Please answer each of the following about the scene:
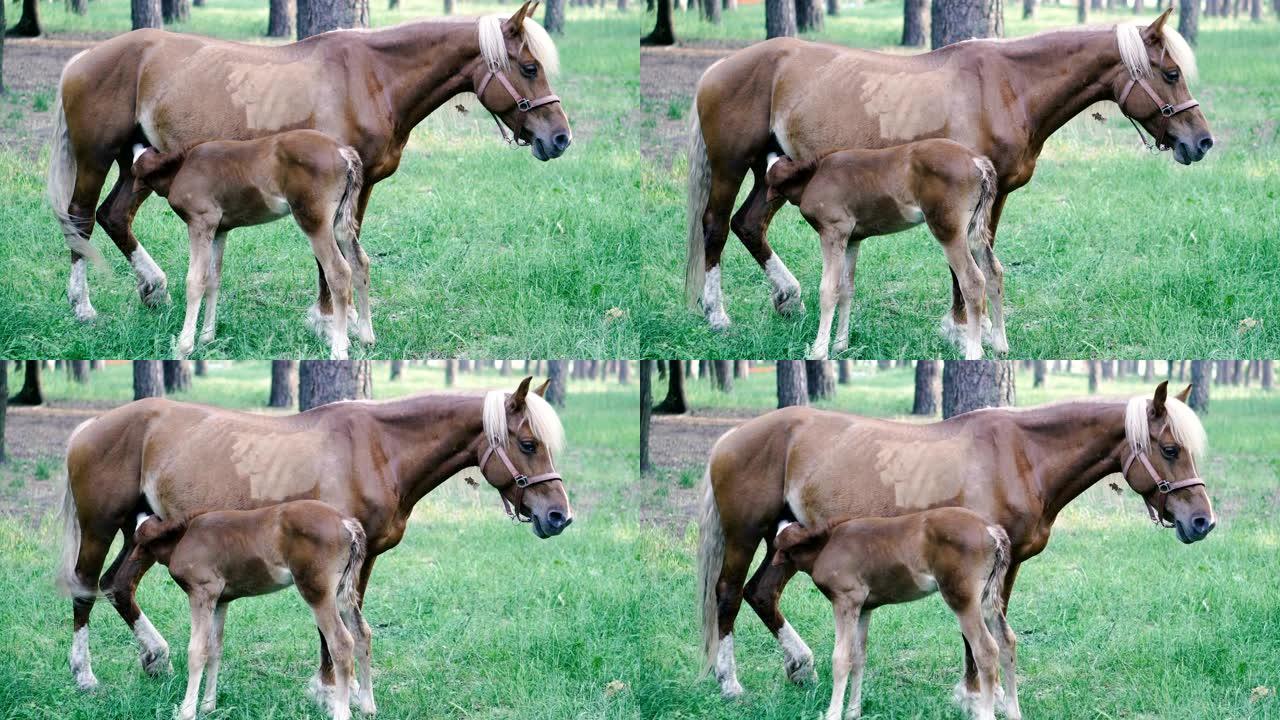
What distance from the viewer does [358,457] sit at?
613cm

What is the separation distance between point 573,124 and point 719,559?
689cm

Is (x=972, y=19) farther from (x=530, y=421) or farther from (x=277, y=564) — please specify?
(x=277, y=564)

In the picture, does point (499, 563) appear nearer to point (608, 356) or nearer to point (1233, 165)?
point (608, 356)

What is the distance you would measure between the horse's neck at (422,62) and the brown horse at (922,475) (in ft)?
8.83

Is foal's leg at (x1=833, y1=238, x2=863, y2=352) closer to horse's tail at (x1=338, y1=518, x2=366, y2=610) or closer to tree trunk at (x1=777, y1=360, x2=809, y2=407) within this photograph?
horse's tail at (x1=338, y1=518, x2=366, y2=610)

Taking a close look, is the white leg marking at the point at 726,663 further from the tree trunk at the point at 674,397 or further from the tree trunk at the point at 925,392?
the tree trunk at the point at 925,392

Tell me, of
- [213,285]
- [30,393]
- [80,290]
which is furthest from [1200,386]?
[30,393]

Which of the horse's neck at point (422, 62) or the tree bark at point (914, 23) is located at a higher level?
the tree bark at point (914, 23)

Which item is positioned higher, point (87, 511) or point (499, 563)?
point (87, 511)

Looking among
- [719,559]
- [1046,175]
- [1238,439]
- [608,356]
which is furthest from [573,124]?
[1238,439]

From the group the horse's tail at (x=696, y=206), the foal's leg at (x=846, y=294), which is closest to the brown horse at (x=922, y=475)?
the foal's leg at (x=846, y=294)

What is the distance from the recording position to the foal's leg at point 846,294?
664cm

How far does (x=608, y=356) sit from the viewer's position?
24.0 feet

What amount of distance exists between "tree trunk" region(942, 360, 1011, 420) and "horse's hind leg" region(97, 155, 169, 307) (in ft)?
18.0
